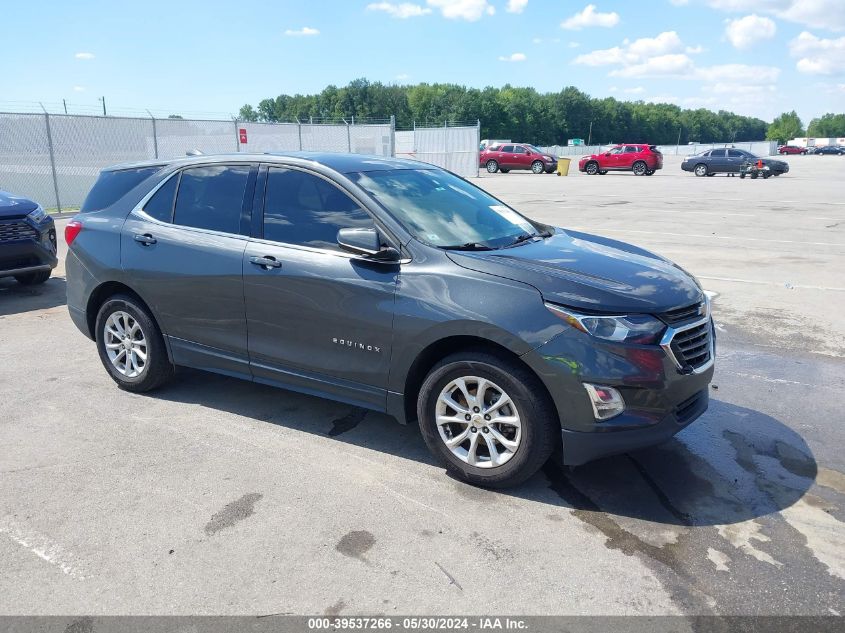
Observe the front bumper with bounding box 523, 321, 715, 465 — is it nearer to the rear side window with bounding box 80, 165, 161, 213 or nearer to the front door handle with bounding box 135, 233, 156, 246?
the front door handle with bounding box 135, 233, 156, 246

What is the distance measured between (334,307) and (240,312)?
783 mm

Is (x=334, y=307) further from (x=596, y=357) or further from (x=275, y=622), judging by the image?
(x=275, y=622)

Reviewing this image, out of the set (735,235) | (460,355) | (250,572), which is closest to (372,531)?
(250,572)

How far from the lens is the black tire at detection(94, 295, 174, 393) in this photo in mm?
5008

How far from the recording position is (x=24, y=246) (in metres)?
8.09

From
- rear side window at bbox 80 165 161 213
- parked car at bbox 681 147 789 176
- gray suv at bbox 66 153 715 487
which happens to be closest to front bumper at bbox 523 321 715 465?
gray suv at bbox 66 153 715 487

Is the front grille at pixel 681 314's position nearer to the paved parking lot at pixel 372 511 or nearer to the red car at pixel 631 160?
the paved parking lot at pixel 372 511

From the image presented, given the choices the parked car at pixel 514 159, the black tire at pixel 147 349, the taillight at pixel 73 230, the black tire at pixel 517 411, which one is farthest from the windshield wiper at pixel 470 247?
the parked car at pixel 514 159

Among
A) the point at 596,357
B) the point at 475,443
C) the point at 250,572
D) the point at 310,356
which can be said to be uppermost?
the point at 596,357

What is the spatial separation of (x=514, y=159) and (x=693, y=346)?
37.8 meters

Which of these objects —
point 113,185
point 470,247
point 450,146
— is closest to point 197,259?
point 113,185

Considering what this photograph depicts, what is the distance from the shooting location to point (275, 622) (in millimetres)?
2732

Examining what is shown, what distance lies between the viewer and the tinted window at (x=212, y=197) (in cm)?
461

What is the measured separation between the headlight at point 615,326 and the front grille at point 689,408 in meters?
0.43
